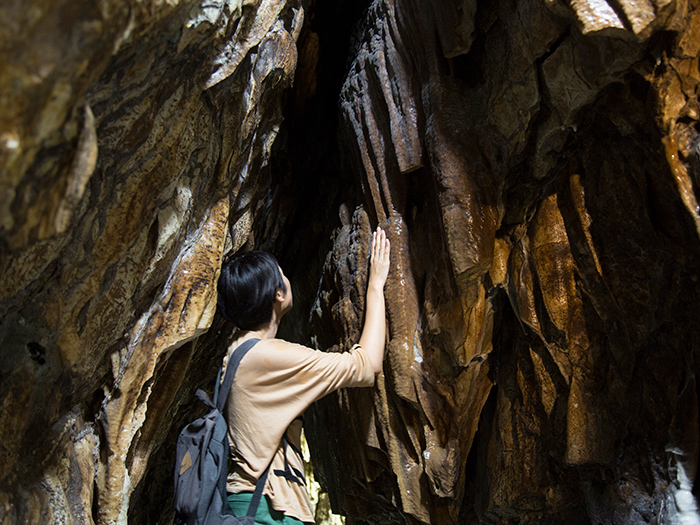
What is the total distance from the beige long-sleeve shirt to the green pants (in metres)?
0.02

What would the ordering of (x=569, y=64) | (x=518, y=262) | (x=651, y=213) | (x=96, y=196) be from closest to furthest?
(x=96, y=196) < (x=569, y=64) < (x=651, y=213) < (x=518, y=262)

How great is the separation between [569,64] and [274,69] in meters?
1.22

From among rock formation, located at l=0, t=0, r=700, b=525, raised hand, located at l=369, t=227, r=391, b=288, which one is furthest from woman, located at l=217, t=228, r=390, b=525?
raised hand, located at l=369, t=227, r=391, b=288

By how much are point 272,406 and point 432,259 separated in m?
0.94

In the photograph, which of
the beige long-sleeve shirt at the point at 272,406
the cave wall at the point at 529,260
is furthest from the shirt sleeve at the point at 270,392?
the cave wall at the point at 529,260

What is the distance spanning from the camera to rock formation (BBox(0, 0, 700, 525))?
5.44 ft

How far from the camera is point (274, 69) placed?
2.38 meters

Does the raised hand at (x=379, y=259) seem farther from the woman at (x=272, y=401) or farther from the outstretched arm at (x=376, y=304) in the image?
the woman at (x=272, y=401)

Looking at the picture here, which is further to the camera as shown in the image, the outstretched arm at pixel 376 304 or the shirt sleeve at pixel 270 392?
the outstretched arm at pixel 376 304

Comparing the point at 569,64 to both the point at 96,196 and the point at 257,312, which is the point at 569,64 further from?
the point at 96,196

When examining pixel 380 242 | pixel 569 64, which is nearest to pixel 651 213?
pixel 569 64

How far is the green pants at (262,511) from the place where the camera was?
1.82 m

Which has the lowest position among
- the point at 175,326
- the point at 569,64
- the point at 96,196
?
the point at 175,326

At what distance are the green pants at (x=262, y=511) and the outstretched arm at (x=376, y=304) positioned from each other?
0.60 metres
